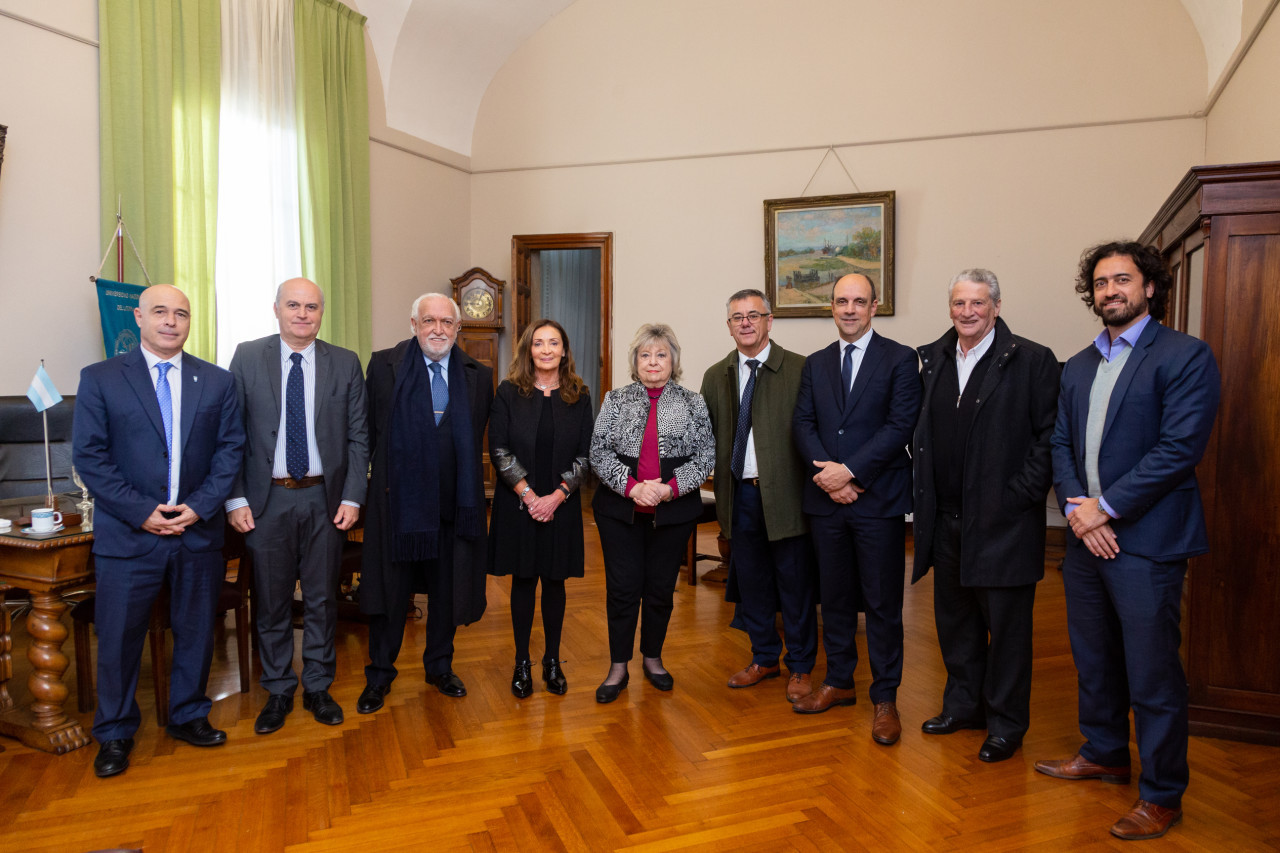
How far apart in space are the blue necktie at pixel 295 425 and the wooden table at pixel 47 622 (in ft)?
2.29

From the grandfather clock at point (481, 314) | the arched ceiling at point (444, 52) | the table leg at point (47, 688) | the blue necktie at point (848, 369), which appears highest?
the arched ceiling at point (444, 52)

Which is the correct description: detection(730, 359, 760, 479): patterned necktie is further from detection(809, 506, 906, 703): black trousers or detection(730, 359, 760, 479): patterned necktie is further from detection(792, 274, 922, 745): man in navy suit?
detection(809, 506, 906, 703): black trousers

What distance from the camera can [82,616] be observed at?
10.5ft

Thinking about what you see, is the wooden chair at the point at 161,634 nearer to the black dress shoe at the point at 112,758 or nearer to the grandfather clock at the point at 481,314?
the black dress shoe at the point at 112,758

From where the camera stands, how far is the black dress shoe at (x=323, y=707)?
3.18 metres

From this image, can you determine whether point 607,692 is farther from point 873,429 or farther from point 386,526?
point 873,429

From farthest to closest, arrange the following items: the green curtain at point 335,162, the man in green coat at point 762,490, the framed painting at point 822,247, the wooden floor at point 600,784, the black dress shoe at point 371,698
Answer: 1. the framed painting at point 822,247
2. the green curtain at point 335,162
3. the man in green coat at point 762,490
4. the black dress shoe at point 371,698
5. the wooden floor at point 600,784

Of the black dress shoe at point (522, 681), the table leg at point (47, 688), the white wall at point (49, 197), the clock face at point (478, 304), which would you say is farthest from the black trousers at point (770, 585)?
the clock face at point (478, 304)

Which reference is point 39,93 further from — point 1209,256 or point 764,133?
point 1209,256

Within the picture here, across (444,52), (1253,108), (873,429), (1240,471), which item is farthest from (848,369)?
(444,52)

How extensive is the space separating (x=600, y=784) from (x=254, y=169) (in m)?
5.08

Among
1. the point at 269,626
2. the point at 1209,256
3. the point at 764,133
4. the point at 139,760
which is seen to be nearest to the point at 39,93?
the point at 269,626

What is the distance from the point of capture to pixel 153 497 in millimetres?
2854

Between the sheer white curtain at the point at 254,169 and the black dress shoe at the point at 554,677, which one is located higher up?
the sheer white curtain at the point at 254,169
